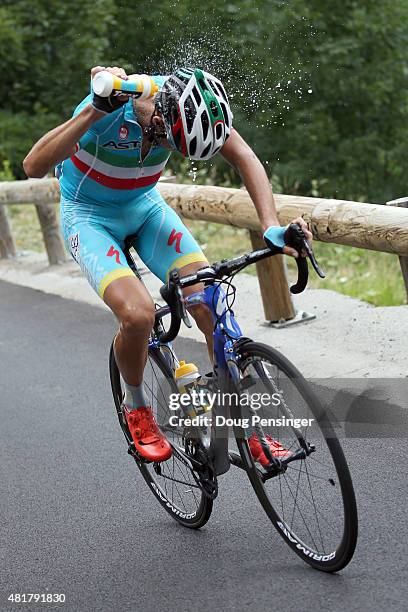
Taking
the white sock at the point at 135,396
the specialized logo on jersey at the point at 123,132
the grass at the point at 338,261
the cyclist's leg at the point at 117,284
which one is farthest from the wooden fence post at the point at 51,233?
the specialized logo on jersey at the point at 123,132

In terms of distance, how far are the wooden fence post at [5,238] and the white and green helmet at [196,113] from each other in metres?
9.42

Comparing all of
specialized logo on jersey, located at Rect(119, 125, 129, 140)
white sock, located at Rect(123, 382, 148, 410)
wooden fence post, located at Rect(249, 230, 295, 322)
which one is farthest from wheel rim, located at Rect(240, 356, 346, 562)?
wooden fence post, located at Rect(249, 230, 295, 322)

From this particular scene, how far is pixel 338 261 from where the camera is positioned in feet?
40.1

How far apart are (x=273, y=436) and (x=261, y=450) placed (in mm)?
95

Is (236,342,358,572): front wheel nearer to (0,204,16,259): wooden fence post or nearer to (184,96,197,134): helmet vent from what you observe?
(184,96,197,134): helmet vent

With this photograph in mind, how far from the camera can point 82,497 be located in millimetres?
5625

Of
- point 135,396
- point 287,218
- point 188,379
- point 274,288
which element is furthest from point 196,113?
point 274,288

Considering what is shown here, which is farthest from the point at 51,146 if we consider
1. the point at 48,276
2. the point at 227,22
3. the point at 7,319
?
the point at 227,22

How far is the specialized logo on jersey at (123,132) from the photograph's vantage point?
15.6 ft

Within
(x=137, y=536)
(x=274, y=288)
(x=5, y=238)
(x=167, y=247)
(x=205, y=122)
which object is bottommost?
(x=5, y=238)

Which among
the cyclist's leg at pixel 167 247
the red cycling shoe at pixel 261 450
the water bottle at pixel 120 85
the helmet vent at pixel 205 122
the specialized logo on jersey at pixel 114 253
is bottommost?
the red cycling shoe at pixel 261 450

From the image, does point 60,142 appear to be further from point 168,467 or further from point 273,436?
point 168,467

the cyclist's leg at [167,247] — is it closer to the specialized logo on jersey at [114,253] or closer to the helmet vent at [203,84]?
the specialized logo on jersey at [114,253]

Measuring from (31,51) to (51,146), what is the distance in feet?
67.2
